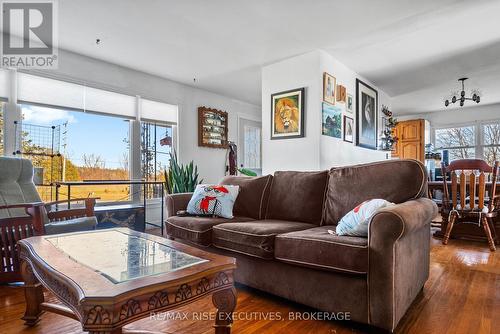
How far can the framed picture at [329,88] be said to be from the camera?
3.67 m

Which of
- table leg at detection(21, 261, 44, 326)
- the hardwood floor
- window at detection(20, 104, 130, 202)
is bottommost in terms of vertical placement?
the hardwood floor

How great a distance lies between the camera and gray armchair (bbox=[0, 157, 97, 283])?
2.12 meters

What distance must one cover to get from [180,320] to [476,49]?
172 inches

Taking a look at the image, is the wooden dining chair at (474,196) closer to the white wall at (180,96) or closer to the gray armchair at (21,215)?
the white wall at (180,96)

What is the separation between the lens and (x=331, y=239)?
1.63m

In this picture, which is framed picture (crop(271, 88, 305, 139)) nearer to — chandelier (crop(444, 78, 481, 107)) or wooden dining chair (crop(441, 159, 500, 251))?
wooden dining chair (crop(441, 159, 500, 251))

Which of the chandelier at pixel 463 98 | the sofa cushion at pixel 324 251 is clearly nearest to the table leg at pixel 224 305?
the sofa cushion at pixel 324 251

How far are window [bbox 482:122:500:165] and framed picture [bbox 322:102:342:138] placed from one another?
496cm

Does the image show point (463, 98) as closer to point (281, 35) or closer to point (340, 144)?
point (340, 144)

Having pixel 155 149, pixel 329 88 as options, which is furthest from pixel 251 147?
pixel 329 88

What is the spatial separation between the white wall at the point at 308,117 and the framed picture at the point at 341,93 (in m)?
0.08

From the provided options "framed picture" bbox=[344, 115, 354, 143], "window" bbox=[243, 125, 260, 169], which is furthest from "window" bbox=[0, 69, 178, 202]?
"framed picture" bbox=[344, 115, 354, 143]

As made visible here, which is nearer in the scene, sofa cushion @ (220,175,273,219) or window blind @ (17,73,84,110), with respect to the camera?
sofa cushion @ (220,175,273,219)

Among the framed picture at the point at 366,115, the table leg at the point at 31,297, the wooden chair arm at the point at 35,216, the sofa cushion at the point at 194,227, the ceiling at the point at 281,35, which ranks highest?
the ceiling at the point at 281,35
